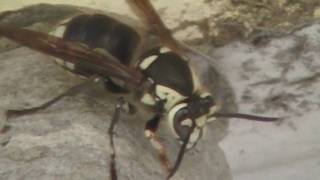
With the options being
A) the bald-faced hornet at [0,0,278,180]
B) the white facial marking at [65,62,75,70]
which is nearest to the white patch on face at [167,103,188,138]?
the bald-faced hornet at [0,0,278,180]

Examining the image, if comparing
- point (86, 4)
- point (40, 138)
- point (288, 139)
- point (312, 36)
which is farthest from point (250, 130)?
point (40, 138)

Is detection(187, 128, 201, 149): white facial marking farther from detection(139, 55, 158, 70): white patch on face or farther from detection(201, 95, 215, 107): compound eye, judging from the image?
detection(139, 55, 158, 70): white patch on face

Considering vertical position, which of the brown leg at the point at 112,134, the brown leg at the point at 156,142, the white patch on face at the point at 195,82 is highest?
the brown leg at the point at 112,134

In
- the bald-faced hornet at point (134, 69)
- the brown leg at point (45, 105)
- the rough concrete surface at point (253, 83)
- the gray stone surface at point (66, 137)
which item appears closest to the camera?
the gray stone surface at point (66, 137)

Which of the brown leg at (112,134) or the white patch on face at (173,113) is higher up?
the brown leg at (112,134)

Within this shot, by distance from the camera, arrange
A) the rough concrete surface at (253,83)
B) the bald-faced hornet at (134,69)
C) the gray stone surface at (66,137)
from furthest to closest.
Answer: the rough concrete surface at (253,83), the bald-faced hornet at (134,69), the gray stone surface at (66,137)

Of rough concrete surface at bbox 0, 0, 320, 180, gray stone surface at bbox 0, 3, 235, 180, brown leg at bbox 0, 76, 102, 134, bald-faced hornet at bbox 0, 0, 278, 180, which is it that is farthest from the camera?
rough concrete surface at bbox 0, 0, 320, 180

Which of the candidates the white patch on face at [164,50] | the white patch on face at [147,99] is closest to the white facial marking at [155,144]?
the white patch on face at [147,99]

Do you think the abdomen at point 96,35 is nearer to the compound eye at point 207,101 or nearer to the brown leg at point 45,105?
the brown leg at point 45,105
